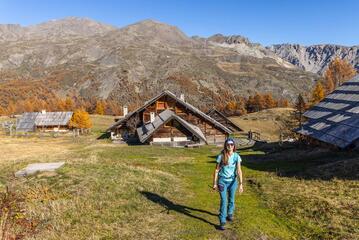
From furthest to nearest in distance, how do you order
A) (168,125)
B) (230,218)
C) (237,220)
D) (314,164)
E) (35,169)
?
(168,125)
(314,164)
(35,169)
(237,220)
(230,218)

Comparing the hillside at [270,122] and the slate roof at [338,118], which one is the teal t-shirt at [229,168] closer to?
the slate roof at [338,118]

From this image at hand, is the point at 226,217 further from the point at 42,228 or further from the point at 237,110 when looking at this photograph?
the point at 237,110

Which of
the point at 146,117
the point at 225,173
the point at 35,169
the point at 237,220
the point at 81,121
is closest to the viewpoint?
the point at 225,173

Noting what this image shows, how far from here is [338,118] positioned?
34500 millimetres

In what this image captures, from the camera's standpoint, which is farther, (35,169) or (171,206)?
(35,169)

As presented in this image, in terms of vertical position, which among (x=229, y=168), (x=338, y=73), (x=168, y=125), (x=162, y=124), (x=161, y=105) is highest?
(x=338, y=73)

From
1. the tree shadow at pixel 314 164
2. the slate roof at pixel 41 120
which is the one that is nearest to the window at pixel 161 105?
the tree shadow at pixel 314 164

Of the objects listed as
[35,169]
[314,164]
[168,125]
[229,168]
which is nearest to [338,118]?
[314,164]

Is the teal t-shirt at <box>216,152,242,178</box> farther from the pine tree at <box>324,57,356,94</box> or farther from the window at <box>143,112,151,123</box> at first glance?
the pine tree at <box>324,57,356,94</box>

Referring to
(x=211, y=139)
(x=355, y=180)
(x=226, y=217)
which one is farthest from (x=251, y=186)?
(x=211, y=139)

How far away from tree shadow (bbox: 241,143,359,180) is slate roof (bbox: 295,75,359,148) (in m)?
1.53

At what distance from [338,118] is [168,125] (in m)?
24.3

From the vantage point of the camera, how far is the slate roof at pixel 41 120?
3939 inches

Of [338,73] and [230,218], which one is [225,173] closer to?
[230,218]
